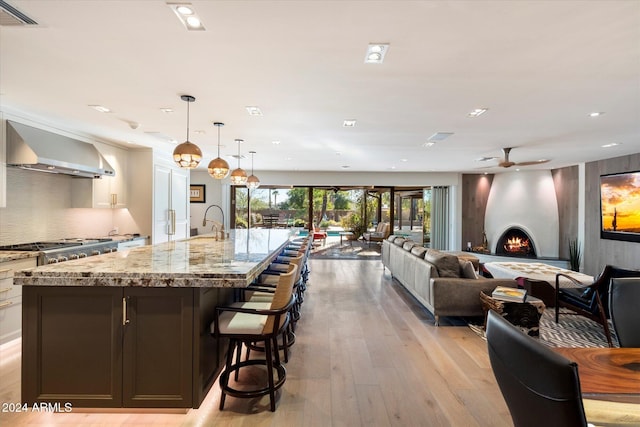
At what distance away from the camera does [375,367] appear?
9.99 feet

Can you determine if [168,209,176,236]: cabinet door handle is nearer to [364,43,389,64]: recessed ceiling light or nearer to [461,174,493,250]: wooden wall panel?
[364,43,389,64]: recessed ceiling light

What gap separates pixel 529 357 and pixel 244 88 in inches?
118

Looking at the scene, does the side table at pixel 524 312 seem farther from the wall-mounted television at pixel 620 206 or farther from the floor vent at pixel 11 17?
the floor vent at pixel 11 17

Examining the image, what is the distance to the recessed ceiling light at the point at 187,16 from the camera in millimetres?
1859

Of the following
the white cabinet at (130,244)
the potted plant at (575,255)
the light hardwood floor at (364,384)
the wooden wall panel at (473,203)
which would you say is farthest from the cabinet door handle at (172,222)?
the potted plant at (575,255)

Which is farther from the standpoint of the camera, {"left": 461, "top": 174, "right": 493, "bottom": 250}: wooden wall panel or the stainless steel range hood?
{"left": 461, "top": 174, "right": 493, "bottom": 250}: wooden wall panel

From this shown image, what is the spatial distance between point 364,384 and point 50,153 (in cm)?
452

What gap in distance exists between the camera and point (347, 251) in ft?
35.2

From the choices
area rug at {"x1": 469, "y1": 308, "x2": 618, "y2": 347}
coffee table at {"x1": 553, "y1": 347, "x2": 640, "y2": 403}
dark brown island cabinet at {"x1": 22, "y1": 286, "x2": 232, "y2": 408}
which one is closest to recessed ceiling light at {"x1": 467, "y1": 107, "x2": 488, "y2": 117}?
area rug at {"x1": 469, "y1": 308, "x2": 618, "y2": 347}

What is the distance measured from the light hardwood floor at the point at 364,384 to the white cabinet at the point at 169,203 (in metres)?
3.16

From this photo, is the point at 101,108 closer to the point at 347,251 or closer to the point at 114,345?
the point at 114,345

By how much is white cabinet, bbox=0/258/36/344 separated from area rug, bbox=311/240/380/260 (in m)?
6.95

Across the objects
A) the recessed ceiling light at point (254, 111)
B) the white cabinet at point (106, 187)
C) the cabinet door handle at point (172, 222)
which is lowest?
the cabinet door handle at point (172, 222)

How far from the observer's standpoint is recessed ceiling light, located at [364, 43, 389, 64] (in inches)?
89.9
